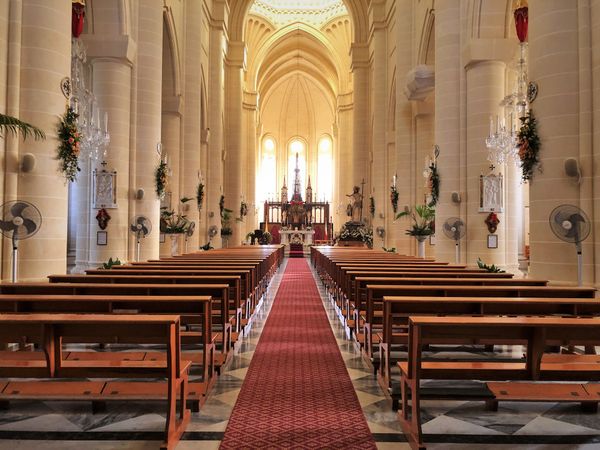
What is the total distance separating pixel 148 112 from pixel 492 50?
8.60m

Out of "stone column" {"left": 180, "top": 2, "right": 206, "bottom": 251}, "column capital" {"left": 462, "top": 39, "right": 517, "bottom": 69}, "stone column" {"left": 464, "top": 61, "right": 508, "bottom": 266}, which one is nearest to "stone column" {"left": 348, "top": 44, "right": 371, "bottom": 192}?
"stone column" {"left": 180, "top": 2, "right": 206, "bottom": 251}

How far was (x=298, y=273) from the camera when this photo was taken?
20641 mm

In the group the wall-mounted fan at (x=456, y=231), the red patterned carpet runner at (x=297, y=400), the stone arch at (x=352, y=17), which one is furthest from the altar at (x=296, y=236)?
the red patterned carpet runner at (x=297, y=400)

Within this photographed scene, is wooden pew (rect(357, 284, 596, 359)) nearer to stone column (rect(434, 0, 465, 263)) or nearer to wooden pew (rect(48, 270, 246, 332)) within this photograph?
wooden pew (rect(48, 270, 246, 332))

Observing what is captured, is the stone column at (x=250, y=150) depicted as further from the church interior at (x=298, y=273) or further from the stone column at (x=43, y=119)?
the stone column at (x=43, y=119)

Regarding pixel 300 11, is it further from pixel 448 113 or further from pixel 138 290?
pixel 138 290

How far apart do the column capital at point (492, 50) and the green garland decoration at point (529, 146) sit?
A: 4327mm

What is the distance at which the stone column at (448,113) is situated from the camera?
13.9m

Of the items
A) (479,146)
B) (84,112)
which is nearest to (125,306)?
(84,112)

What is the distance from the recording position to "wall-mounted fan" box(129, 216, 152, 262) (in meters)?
13.5

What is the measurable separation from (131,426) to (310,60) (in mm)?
44685

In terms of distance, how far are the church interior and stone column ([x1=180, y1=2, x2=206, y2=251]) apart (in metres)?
0.08

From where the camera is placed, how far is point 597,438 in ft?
12.5

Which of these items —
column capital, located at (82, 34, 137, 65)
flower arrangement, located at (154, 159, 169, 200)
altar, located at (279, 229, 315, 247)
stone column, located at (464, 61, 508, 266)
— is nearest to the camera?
column capital, located at (82, 34, 137, 65)
